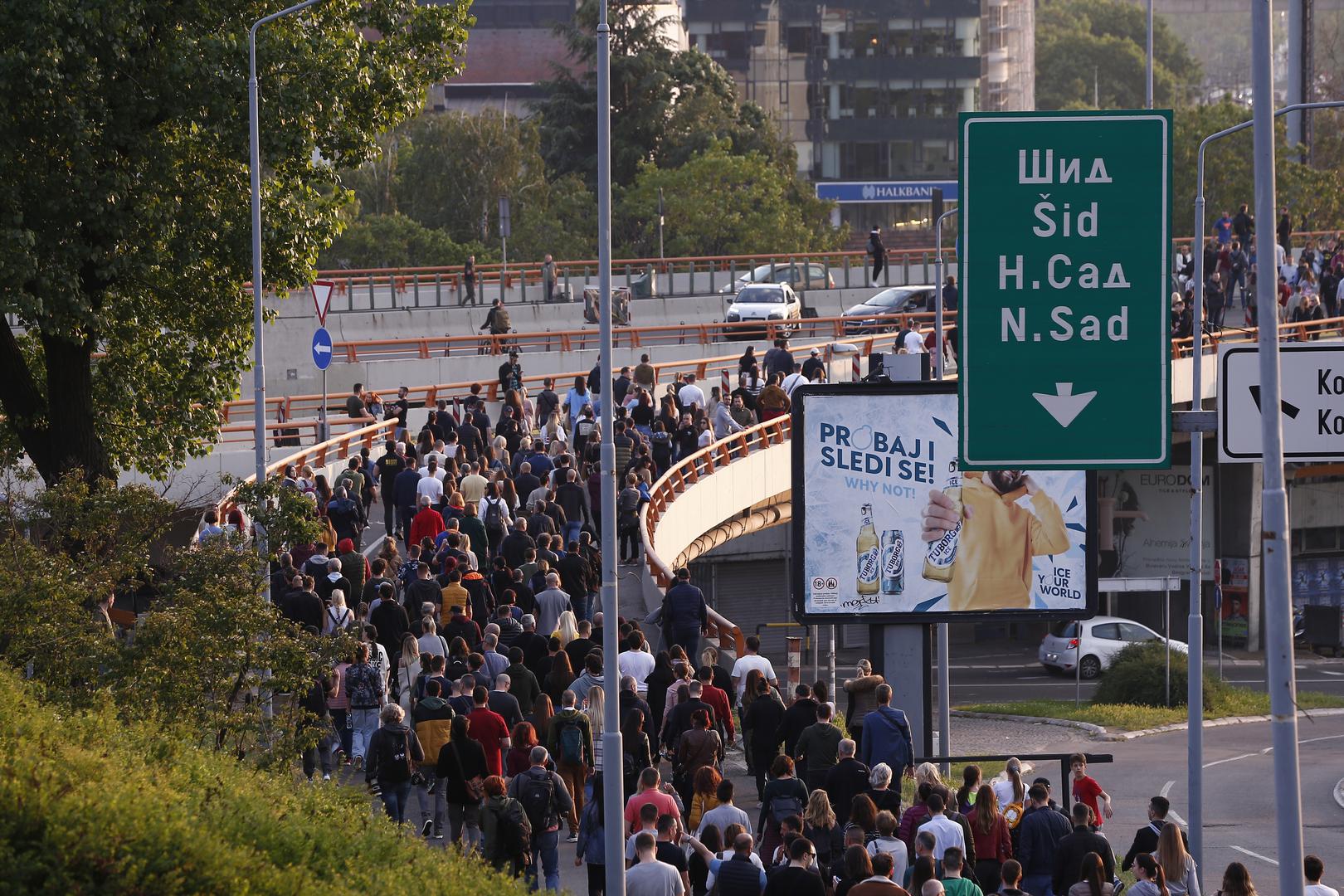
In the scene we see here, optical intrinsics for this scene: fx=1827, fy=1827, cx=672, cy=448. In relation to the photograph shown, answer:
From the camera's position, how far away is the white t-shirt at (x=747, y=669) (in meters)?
17.5

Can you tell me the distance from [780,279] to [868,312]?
7.12m

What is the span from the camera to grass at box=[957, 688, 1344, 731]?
1443 inches

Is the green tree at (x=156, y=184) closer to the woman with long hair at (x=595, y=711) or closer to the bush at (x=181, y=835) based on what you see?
the woman with long hair at (x=595, y=711)

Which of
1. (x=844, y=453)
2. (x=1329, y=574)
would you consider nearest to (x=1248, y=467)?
(x=1329, y=574)

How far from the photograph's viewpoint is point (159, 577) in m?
17.4

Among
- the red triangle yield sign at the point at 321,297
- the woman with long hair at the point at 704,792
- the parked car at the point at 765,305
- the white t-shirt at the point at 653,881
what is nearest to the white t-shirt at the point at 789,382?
A: the red triangle yield sign at the point at 321,297

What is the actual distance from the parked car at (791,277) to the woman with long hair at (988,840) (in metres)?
46.4

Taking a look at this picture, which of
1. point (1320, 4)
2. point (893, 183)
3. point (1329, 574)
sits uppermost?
point (1320, 4)

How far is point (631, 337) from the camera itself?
166 feet

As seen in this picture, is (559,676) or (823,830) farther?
(559,676)

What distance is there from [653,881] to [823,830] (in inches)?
64.8

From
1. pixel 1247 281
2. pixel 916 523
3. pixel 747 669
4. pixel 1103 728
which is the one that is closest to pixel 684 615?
pixel 747 669

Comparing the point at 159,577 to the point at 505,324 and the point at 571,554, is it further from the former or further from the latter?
the point at 505,324

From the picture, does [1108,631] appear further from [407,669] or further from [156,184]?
[407,669]
